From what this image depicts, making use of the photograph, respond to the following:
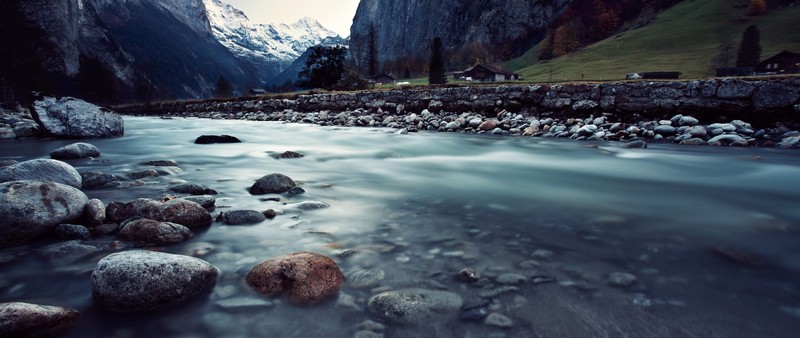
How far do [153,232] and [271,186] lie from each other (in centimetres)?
200

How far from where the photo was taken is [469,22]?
15112cm

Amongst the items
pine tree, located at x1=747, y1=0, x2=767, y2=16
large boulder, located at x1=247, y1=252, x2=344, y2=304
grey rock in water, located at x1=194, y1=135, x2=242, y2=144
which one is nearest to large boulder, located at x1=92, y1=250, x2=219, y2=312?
large boulder, located at x1=247, y1=252, x2=344, y2=304

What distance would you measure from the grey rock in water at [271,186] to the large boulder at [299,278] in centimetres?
259

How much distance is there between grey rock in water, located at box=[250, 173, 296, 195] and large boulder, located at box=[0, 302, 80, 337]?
300cm

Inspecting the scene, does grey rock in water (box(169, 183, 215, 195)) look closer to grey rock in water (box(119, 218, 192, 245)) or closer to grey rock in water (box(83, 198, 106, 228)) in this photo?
grey rock in water (box(83, 198, 106, 228))

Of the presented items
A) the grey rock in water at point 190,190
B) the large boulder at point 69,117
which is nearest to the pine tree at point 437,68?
the large boulder at point 69,117

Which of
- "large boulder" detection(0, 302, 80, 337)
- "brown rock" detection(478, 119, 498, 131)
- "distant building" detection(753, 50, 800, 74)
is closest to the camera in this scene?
"large boulder" detection(0, 302, 80, 337)

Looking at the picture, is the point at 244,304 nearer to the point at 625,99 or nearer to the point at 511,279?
the point at 511,279

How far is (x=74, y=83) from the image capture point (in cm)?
9506

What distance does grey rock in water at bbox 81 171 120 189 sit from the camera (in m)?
5.16

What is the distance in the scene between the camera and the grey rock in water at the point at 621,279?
2.54 metres

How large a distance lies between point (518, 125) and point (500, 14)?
14127cm

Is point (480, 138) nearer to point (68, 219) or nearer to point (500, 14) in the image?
point (68, 219)

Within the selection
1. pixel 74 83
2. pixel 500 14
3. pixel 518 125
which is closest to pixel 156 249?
pixel 518 125
